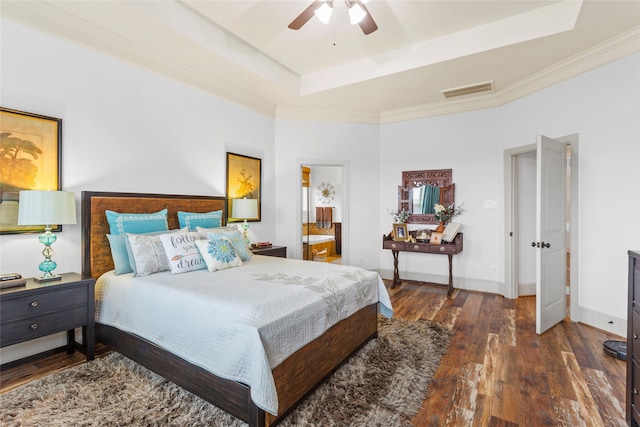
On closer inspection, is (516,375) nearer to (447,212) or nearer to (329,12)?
(447,212)

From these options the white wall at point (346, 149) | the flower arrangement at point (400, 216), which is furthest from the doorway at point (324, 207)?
the flower arrangement at point (400, 216)

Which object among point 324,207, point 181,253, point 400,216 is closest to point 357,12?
point 181,253

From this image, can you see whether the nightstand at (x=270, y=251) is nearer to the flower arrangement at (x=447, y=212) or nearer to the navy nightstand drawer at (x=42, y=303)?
the navy nightstand drawer at (x=42, y=303)

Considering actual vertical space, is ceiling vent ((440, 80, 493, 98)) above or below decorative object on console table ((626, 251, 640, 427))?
above

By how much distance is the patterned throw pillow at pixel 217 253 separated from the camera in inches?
108

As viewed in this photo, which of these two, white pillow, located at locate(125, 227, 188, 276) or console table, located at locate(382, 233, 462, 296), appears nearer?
white pillow, located at locate(125, 227, 188, 276)

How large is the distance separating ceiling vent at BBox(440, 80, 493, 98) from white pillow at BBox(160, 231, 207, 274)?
3.80m

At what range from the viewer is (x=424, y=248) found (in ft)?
15.3

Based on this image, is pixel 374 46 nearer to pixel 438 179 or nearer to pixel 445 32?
pixel 445 32

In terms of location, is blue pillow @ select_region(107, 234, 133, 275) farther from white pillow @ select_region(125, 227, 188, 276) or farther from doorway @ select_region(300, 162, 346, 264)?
doorway @ select_region(300, 162, 346, 264)

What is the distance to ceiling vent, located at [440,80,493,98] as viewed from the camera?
4129 millimetres

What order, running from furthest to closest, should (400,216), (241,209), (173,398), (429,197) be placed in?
(400,216) < (429,197) < (241,209) < (173,398)

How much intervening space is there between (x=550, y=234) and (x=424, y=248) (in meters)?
1.65

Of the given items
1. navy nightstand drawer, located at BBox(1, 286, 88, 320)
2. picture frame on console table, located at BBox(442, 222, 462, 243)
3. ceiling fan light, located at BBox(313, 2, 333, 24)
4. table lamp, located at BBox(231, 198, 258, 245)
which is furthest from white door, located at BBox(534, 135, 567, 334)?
navy nightstand drawer, located at BBox(1, 286, 88, 320)
